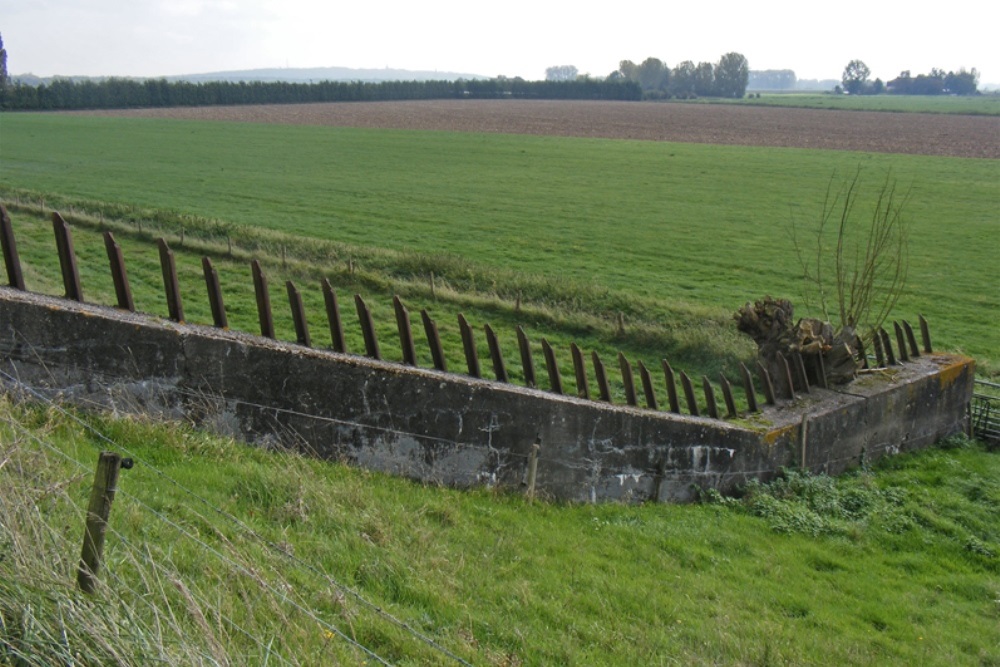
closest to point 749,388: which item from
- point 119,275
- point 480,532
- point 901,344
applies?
point 901,344

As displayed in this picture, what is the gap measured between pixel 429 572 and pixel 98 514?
2.67 metres

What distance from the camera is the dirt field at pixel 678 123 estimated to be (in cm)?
7681

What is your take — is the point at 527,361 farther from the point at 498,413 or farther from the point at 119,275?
the point at 119,275

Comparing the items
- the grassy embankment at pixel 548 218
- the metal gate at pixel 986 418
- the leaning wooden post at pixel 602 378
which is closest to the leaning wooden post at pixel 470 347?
the leaning wooden post at pixel 602 378

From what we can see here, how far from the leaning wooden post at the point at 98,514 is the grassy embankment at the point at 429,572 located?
97 mm

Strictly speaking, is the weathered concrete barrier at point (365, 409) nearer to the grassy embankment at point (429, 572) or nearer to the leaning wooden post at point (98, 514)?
the grassy embankment at point (429, 572)

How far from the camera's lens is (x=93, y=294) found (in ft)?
55.5

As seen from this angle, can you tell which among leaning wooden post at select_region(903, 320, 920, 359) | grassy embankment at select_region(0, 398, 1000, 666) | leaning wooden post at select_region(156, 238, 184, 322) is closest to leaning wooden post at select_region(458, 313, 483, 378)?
grassy embankment at select_region(0, 398, 1000, 666)

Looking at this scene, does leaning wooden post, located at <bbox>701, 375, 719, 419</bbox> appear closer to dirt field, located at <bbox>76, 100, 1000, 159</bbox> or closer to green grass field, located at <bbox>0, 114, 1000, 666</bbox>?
green grass field, located at <bbox>0, 114, 1000, 666</bbox>

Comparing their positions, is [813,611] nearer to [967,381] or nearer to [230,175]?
[967,381]

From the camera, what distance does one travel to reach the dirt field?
7681cm

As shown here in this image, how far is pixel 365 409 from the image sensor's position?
7.93 m

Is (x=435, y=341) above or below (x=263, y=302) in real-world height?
below

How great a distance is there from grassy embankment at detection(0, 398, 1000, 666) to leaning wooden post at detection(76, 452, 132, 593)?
10 centimetres
